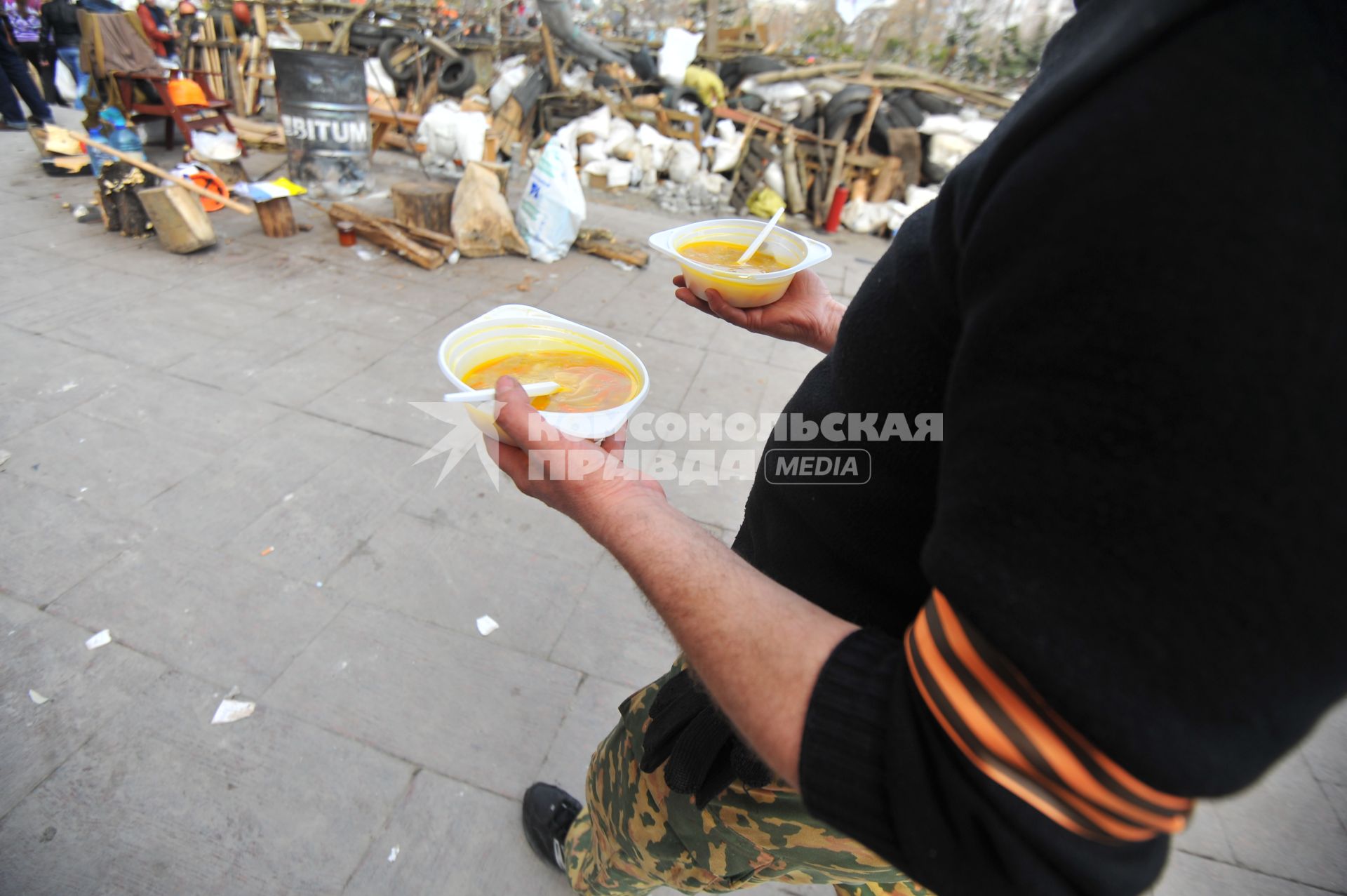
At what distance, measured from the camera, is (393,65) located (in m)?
9.63

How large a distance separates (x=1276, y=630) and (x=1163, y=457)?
13 centimetres

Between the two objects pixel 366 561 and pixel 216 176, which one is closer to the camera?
pixel 366 561

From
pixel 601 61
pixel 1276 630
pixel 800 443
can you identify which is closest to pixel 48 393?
pixel 800 443

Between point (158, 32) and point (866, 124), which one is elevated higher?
point (158, 32)

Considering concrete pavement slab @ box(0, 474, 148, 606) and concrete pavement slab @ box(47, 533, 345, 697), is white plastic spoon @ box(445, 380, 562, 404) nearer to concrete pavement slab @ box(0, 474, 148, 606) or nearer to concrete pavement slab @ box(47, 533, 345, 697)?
concrete pavement slab @ box(47, 533, 345, 697)

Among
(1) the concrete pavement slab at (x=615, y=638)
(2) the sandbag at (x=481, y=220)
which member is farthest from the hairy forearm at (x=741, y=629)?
(2) the sandbag at (x=481, y=220)

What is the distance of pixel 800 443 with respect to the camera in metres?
1.07

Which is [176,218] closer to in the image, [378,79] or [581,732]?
[581,732]

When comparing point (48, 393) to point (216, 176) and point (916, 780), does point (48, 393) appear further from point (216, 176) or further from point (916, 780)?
point (916, 780)

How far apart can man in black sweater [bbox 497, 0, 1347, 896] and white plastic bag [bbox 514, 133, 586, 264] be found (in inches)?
203

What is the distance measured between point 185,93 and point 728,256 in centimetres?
807

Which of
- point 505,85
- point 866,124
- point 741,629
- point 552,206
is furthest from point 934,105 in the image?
point 741,629

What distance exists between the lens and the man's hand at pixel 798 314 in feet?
5.08

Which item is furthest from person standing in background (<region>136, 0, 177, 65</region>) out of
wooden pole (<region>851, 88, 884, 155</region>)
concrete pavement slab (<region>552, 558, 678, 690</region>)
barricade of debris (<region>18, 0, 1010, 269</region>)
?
concrete pavement slab (<region>552, 558, 678, 690</region>)
